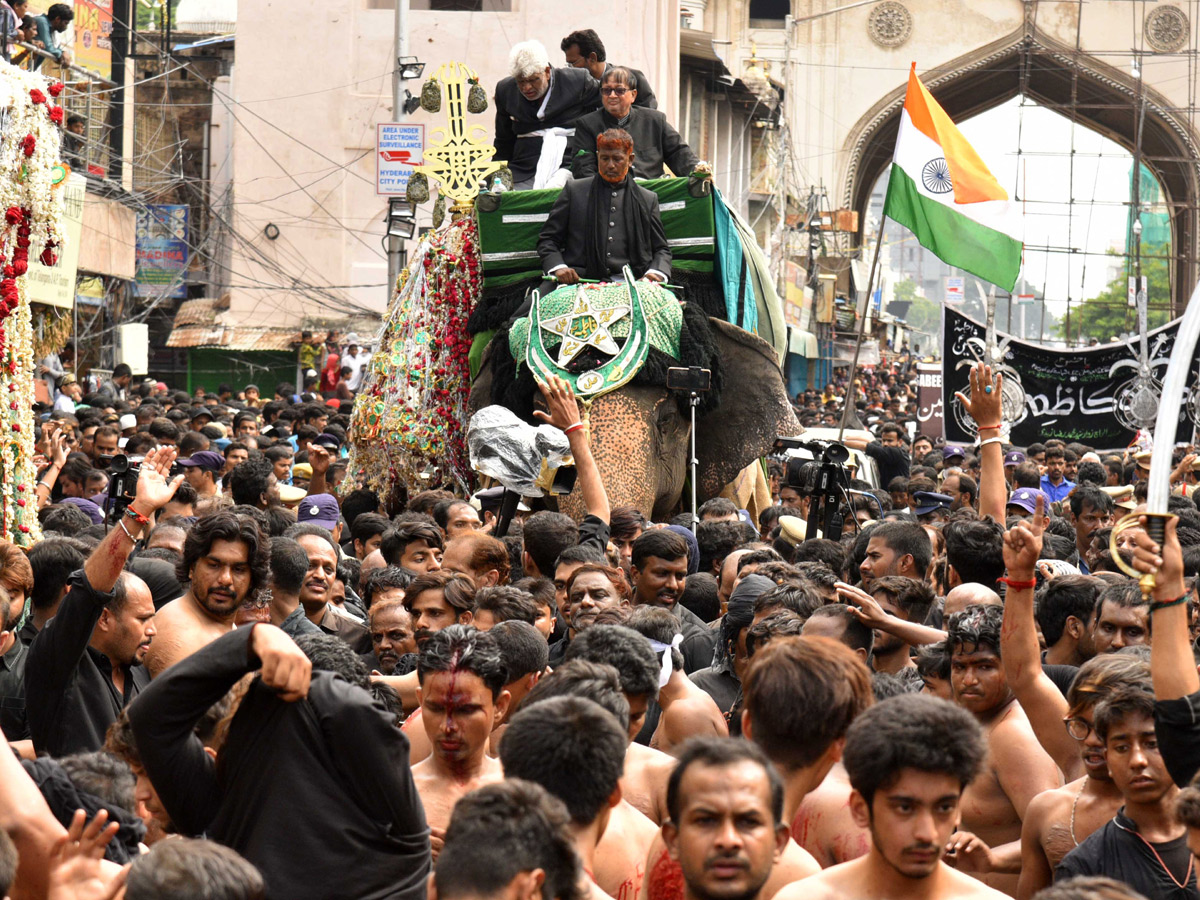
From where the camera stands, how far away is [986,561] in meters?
6.54

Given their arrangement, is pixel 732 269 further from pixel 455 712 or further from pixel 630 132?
pixel 455 712

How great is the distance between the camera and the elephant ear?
420 inches

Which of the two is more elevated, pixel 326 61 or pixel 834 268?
pixel 326 61

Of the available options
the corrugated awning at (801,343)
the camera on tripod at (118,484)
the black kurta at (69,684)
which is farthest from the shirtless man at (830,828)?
the corrugated awning at (801,343)

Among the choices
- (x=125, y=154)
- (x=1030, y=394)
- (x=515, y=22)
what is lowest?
(x=1030, y=394)

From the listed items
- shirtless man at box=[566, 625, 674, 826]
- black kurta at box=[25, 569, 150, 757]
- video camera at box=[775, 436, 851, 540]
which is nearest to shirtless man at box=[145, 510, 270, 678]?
black kurta at box=[25, 569, 150, 757]

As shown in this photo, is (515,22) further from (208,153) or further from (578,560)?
(578,560)

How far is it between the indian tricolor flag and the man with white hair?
2243 mm

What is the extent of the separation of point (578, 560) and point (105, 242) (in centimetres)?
1737

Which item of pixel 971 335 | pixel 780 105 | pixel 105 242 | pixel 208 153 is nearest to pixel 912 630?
pixel 971 335

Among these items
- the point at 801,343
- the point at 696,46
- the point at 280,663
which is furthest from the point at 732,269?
the point at 801,343

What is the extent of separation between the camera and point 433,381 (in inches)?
449

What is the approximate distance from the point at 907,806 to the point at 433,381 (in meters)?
8.30

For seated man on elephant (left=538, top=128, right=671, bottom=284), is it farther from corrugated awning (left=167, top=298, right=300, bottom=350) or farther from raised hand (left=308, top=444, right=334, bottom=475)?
corrugated awning (left=167, top=298, right=300, bottom=350)
